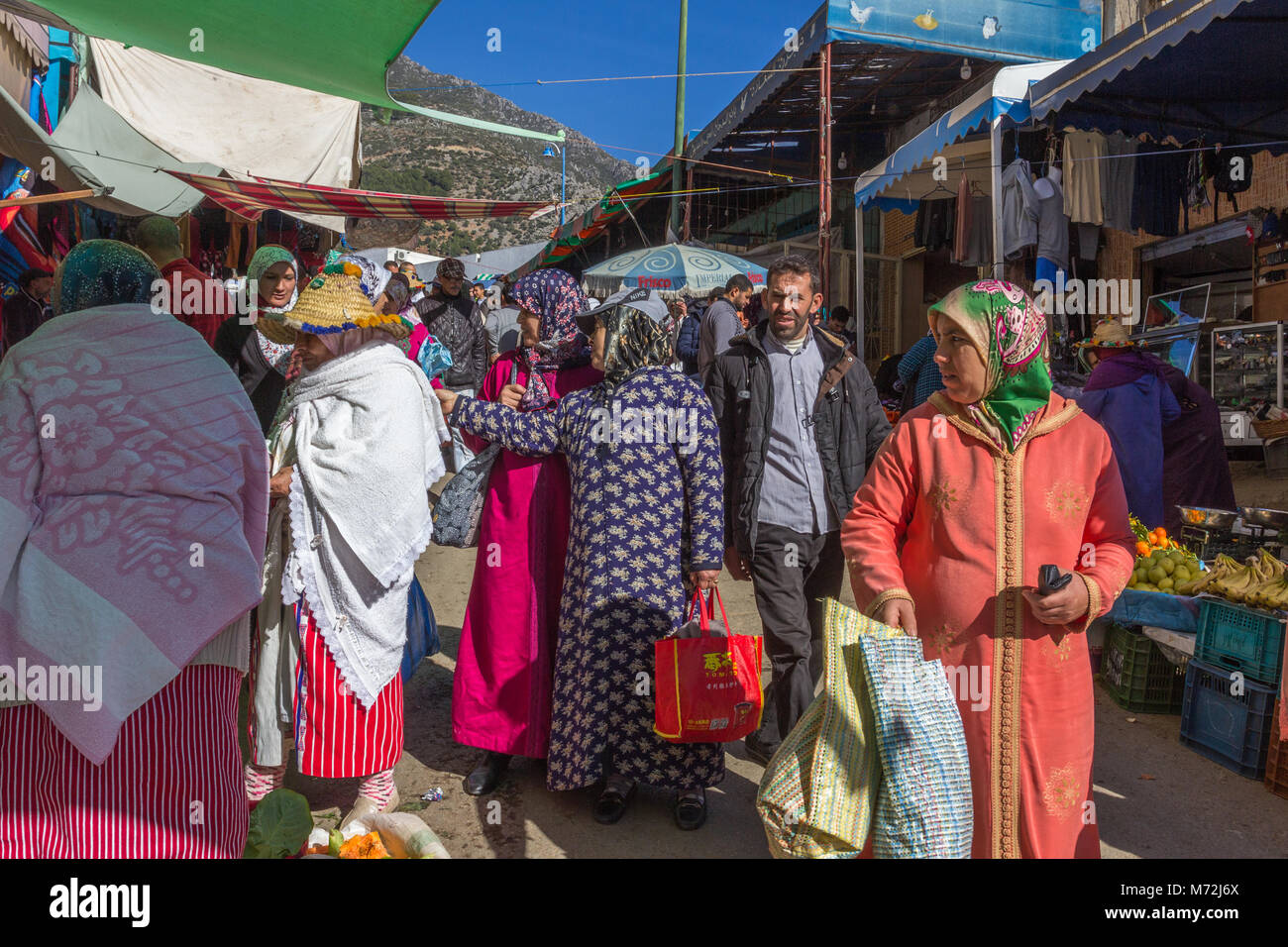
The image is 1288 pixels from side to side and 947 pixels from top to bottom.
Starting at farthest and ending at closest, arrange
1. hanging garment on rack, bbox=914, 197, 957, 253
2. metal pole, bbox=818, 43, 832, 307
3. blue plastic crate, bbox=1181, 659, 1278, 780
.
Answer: hanging garment on rack, bbox=914, 197, 957, 253 < metal pole, bbox=818, 43, 832, 307 < blue plastic crate, bbox=1181, 659, 1278, 780

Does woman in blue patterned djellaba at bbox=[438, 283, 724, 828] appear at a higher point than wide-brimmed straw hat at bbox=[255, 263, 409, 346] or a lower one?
lower

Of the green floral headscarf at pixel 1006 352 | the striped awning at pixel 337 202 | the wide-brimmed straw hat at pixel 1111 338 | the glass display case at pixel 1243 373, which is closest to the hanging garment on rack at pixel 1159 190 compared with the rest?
the glass display case at pixel 1243 373

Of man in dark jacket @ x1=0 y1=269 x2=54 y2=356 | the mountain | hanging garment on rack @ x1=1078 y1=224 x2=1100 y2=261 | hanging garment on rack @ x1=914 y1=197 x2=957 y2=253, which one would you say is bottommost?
man in dark jacket @ x1=0 y1=269 x2=54 y2=356

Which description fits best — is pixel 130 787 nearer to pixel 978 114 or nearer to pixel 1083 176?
pixel 978 114

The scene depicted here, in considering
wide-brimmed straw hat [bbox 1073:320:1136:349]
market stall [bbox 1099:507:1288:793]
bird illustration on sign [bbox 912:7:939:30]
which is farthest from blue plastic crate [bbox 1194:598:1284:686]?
bird illustration on sign [bbox 912:7:939:30]

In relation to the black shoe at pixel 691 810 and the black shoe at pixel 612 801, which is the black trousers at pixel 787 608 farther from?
the black shoe at pixel 612 801

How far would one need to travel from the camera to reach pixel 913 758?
219cm

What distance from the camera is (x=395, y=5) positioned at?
4074 millimetres

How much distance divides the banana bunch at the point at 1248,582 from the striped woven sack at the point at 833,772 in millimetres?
2690

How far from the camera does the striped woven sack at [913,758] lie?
2.18 metres

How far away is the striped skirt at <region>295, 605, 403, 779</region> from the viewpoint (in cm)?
331

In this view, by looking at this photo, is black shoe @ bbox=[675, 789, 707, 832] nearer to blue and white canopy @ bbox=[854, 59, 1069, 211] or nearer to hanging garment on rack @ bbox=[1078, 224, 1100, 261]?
blue and white canopy @ bbox=[854, 59, 1069, 211]

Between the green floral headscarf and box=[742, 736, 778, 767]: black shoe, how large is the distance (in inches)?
87.1

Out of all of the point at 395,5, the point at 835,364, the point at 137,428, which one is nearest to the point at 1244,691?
the point at 835,364
